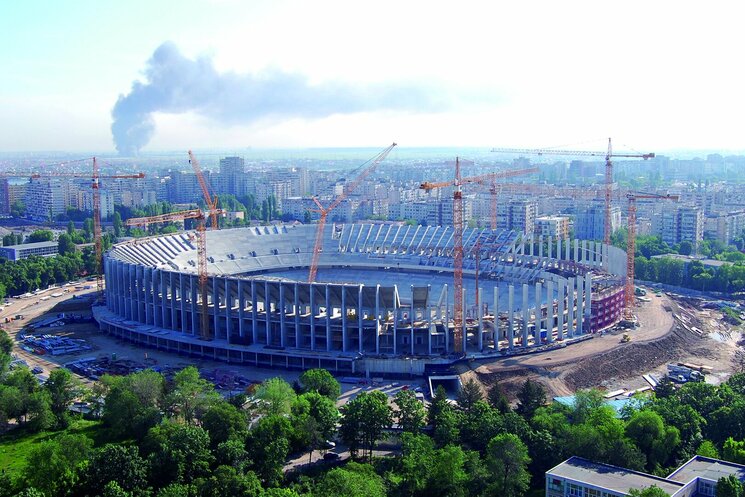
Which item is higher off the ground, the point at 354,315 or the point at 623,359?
the point at 354,315

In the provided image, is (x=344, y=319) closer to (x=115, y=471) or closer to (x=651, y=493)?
(x=115, y=471)

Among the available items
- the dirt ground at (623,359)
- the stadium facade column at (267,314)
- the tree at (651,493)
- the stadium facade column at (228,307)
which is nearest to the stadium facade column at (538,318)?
the dirt ground at (623,359)

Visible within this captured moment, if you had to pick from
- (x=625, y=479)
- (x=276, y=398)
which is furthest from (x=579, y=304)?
(x=276, y=398)

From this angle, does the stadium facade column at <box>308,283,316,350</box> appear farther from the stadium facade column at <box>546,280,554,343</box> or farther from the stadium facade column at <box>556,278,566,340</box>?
the stadium facade column at <box>556,278,566,340</box>

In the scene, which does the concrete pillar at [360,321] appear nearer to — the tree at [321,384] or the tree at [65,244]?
the tree at [321,384]

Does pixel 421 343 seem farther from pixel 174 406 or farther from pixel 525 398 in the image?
pixel 174 406

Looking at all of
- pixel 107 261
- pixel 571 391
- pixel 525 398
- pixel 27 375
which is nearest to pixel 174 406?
pixel 27 375
